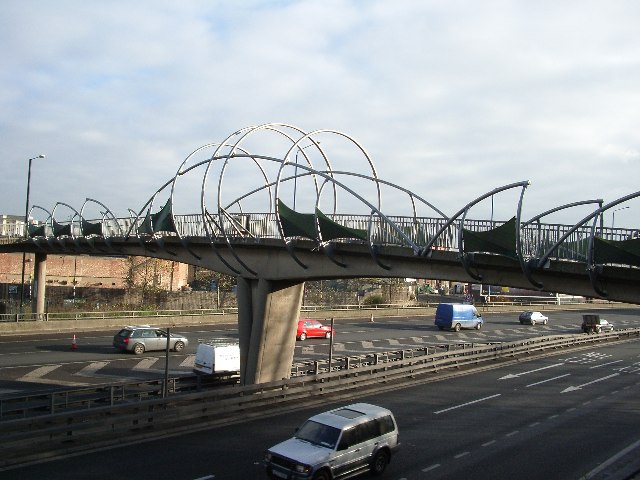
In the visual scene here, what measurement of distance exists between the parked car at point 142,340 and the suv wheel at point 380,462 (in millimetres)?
21331

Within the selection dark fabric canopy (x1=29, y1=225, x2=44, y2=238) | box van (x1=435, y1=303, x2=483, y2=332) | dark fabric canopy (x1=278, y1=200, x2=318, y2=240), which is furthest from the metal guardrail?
dark fabric canopy (x1=278, y1=200, x2=318, y2=240)

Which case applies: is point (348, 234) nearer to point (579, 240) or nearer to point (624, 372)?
point (579, 240)

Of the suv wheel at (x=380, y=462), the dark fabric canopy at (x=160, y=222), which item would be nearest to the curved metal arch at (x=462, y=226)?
the suv wheel at (x=380, y=462)

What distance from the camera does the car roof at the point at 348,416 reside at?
46.3ft

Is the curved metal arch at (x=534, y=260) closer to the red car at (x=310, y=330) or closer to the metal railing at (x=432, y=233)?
the metal railing at (x=432, y=233)

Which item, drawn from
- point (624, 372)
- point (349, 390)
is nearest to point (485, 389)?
point (349, 390)

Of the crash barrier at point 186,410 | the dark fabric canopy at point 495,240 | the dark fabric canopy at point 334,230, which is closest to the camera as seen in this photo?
the crash barrier at point 186,410

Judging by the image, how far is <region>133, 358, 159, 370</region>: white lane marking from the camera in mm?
30172

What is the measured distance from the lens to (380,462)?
1445 centimetres

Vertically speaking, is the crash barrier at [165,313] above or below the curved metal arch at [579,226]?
below

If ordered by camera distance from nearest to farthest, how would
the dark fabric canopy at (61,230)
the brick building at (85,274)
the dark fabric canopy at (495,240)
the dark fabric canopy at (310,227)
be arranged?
the dark fabric canopy at (495,240)
the dark fabric canopy at (310,227)
the dark fabric canopy at (61,230)
the brick building at (85,274)

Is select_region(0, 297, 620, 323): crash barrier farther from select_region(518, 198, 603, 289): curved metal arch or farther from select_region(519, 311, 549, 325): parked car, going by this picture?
select_region(518, 198, 603, 289): curved metal arch

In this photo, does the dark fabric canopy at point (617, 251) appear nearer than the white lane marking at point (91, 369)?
Yes

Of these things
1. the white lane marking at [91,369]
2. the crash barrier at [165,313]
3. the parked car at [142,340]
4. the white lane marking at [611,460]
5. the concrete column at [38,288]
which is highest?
the concrete column at [38,288]
